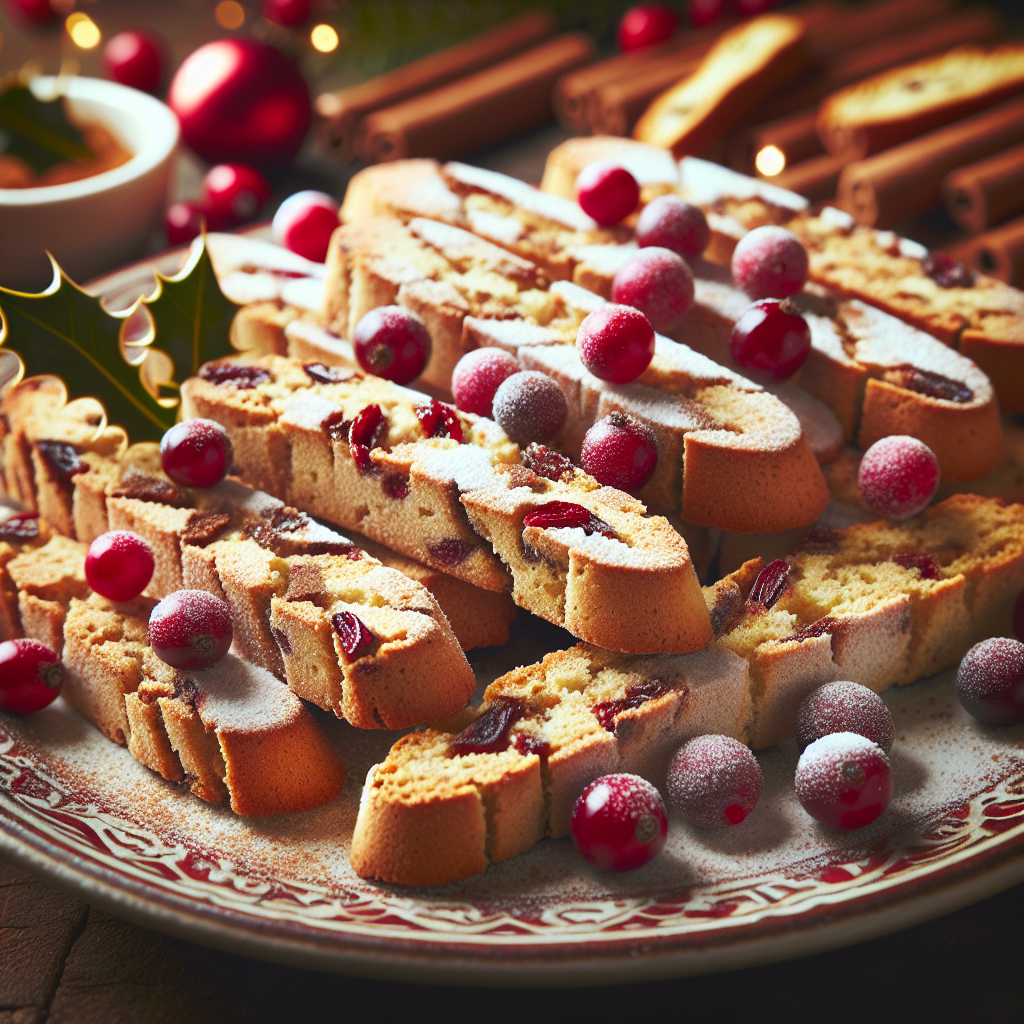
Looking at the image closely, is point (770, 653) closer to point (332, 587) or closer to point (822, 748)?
point (822, 748)

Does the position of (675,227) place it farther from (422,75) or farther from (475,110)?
(422,75)

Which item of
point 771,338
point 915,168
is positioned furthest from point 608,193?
point 915,168

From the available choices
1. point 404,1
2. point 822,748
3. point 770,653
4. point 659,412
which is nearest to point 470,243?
point 659,412

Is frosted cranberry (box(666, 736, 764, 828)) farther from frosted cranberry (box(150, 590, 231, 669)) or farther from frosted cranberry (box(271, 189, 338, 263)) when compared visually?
frosted cranberry (box(271, 189, 338, 263))

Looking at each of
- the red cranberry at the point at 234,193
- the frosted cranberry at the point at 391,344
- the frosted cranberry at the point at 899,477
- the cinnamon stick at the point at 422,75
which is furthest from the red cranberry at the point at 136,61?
the frosted cranberry at the point at 899,477

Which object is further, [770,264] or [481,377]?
[770,264]

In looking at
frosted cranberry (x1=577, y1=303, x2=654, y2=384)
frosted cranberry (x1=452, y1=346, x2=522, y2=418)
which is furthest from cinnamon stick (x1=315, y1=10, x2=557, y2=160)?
Answer: frosted cranberry (x1=577, y1=303, x2=654, y2=384)

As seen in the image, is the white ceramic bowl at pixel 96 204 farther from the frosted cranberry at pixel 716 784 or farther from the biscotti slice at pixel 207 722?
the frosted cranberry at pixel 716 784
